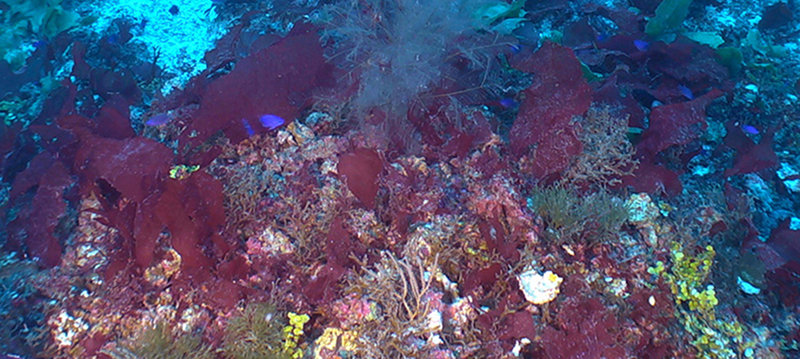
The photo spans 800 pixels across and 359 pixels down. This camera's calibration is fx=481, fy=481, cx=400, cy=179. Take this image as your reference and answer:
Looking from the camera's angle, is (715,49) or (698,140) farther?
(715,49)

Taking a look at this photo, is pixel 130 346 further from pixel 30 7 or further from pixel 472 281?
pixel 30 7

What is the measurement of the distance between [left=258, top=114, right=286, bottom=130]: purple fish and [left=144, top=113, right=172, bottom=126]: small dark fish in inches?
27.0

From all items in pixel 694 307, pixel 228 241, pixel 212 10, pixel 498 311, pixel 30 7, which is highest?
pixel 30 7

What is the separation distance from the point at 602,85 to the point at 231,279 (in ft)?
8.47

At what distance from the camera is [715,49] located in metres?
3.60

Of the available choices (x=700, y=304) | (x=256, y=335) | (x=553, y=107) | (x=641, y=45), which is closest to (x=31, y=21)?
(x=256, y=335)

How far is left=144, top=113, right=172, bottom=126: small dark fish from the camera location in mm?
3172

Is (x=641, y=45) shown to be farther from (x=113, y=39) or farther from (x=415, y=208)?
(x=113, y=39)

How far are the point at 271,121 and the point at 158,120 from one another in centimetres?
80

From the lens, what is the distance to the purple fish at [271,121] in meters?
3.04

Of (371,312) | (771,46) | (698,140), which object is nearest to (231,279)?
(371,312)

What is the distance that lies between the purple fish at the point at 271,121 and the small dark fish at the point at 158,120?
0.69m

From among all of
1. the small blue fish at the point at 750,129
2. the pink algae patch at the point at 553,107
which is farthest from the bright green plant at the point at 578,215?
the small blue fish at the point at 750,129

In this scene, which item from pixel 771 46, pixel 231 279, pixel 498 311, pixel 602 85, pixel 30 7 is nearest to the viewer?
pixel 498 311
